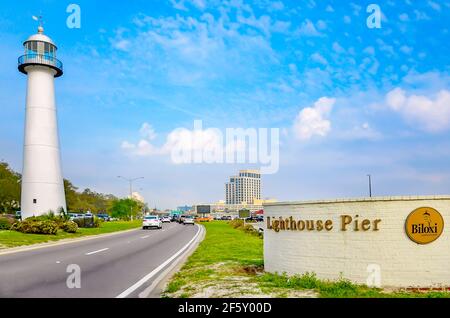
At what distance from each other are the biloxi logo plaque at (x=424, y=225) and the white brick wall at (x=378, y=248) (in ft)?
0.31

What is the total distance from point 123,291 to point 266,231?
4.60 meters

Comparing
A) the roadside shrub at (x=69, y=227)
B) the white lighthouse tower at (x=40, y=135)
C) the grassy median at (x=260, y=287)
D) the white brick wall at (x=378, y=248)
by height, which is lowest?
the roadside shrub at (x=69, y=227)

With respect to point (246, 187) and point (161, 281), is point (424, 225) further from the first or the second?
point (246, 187)

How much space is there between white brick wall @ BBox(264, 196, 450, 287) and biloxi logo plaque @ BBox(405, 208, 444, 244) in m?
0.09

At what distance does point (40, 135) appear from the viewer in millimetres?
38469

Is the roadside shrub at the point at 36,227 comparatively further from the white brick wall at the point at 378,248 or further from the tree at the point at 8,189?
the tree at the point at 8,189

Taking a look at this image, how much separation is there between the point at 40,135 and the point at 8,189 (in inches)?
1473

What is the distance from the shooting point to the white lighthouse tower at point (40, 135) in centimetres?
3816

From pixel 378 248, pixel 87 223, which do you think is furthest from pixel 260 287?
pixel 87 223

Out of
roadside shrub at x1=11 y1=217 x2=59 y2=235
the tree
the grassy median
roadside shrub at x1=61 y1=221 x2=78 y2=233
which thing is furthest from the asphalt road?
the tree

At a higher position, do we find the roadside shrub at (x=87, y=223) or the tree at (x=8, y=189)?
the tree at (x=8, y=189)

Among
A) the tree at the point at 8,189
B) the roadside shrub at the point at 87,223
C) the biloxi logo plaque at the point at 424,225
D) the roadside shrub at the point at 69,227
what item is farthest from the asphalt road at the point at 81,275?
the tree at the point at 8,189
